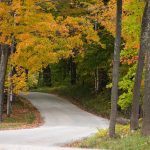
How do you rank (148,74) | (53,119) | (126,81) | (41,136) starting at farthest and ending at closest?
(53,119)
(126,81)
(41,136)
(148,74)

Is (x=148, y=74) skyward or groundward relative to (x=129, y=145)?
skyward

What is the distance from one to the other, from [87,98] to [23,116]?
11751 mm

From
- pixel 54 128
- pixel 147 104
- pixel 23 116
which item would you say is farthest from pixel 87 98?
pixel 147 104

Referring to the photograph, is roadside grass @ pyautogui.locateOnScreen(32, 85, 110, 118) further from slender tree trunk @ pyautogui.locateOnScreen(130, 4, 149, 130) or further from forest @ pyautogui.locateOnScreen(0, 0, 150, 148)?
slender tree trunk @ pyautogui.locateOnScreen(130, 4, 149, 130)

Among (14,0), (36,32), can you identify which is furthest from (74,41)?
(14,0)

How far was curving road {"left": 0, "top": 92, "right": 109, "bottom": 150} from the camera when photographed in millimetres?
17344

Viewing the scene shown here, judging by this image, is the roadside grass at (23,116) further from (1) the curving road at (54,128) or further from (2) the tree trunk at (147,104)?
(2) the tree trunk at (147,104)

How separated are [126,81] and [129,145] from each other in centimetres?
1040

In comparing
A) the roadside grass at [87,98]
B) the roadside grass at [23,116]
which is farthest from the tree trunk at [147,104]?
the roadside grass at [87,98]

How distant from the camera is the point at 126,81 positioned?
80.6 feet

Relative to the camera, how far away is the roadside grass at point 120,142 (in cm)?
1419

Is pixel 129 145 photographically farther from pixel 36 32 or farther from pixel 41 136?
pixel 36 32

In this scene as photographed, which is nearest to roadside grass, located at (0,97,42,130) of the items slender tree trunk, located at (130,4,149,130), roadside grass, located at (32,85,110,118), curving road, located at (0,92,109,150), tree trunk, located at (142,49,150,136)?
curving road, located at (0,92,109,150)

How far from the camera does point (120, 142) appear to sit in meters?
15.1
